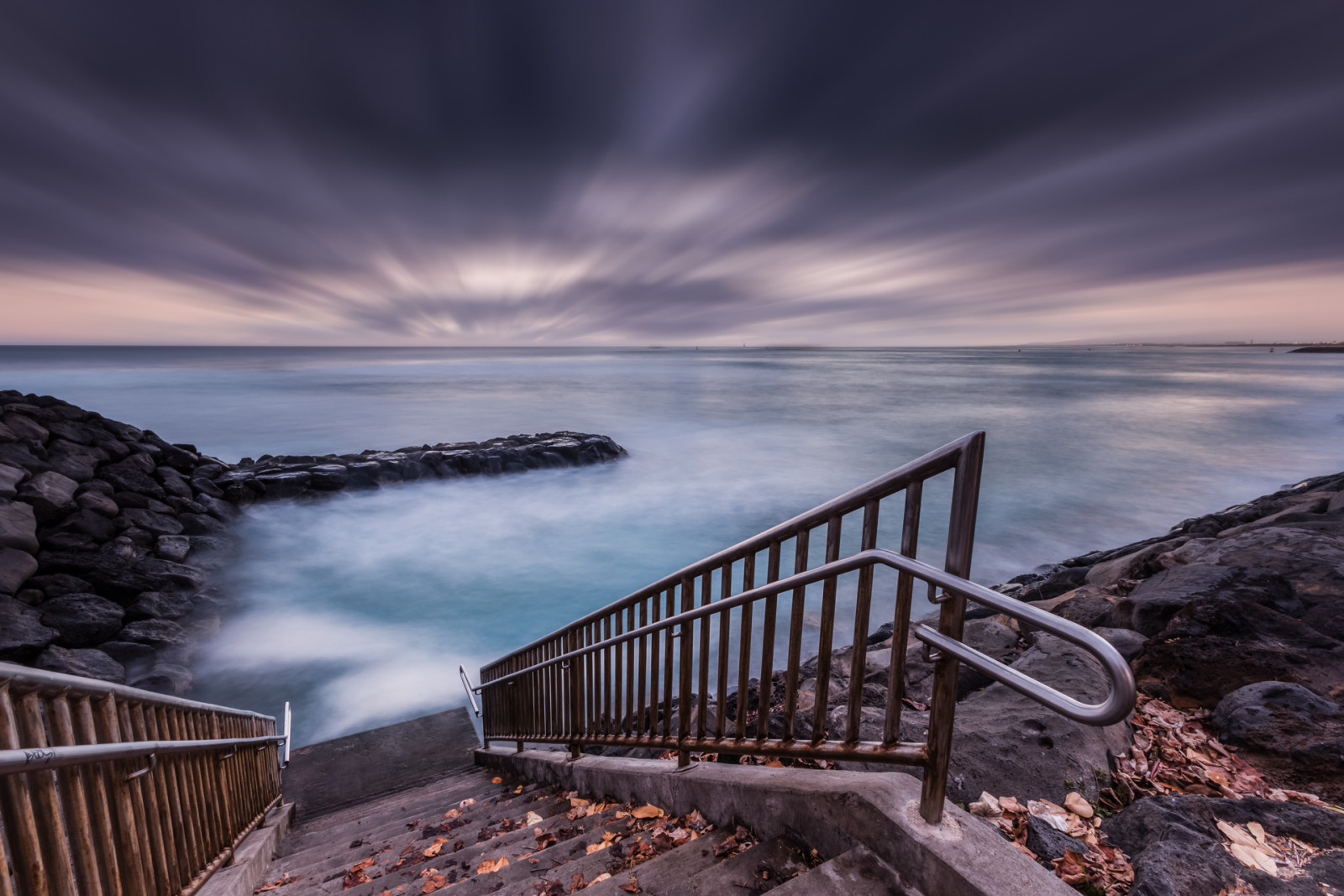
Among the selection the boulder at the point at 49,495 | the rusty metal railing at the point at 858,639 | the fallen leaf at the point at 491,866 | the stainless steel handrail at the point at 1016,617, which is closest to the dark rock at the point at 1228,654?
the rusty metal railing at the point at 858,639

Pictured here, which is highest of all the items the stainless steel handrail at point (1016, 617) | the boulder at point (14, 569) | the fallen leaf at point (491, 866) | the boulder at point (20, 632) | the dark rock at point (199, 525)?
the stainless steel handrail at point (1016, 617)

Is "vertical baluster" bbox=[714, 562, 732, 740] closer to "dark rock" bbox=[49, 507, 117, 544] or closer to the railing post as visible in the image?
the railing post

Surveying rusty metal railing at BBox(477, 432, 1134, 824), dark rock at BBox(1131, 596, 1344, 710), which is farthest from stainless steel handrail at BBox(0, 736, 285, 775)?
dark rock at BBox(1131, 596, 1344, 710)

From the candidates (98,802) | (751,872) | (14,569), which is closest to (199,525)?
(14,569)

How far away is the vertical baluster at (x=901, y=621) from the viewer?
194 cm

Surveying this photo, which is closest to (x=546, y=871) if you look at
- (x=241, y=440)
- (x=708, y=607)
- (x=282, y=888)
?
(x=708, y=607)

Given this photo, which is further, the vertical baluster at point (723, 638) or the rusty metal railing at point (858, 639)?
the vertical baluster at point (723, 638)

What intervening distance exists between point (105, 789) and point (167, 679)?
7.98 meters

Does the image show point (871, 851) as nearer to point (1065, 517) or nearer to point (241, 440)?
point (1065, 517)

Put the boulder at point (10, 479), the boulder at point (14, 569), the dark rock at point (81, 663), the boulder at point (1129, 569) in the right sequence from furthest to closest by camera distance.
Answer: the boulder at point (10, 479)
the boulder at point (14, 569)
the dark rock at point (81, 663)
the boulder at point (1129, 569)

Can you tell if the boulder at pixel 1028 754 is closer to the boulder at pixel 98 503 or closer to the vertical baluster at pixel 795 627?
the vertical baluster at pixel 795 627

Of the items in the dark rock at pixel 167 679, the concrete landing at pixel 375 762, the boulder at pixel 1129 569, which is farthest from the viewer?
the dark rock at pixel 167 679

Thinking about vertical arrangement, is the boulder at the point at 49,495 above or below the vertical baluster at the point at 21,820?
below

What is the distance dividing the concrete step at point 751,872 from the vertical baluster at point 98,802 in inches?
86.8
